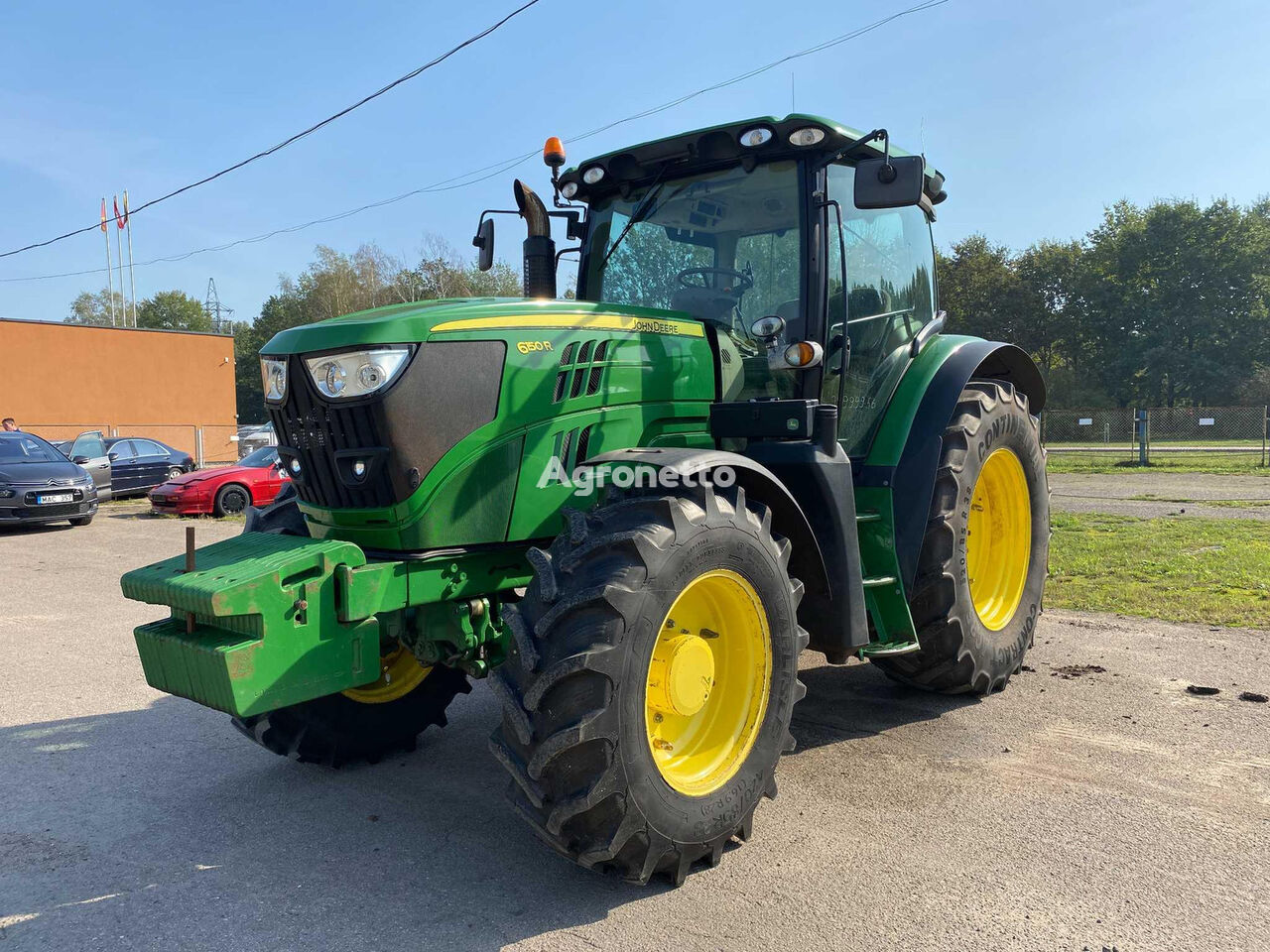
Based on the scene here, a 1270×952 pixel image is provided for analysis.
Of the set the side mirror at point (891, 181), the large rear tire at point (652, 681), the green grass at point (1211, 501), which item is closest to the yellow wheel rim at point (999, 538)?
the side mirror at point (891, 181)

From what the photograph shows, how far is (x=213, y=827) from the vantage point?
3.49 meters

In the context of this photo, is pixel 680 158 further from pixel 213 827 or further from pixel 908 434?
pixel 213 827

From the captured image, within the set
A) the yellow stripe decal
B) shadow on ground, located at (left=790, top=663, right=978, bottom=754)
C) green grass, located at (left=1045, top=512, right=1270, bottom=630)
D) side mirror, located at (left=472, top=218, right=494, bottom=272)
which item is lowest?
shadow on ground, located at (left=790, top=663, right=978, bottom=754)

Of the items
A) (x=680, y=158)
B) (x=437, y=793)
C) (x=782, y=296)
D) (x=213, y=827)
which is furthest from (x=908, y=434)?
(x=213, y=827)

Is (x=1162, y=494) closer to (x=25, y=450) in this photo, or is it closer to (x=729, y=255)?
(x=729, y=255)

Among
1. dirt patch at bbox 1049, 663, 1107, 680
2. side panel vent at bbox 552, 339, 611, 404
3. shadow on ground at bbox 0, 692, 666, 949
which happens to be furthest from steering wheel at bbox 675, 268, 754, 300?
dirt patch at bbox 1049, 663, 1107, 680

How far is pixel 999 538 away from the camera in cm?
536

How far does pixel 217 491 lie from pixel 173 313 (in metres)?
76.0

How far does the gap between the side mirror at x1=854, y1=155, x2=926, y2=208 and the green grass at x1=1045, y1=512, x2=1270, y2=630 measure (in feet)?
14.2

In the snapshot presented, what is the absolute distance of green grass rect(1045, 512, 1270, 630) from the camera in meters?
6.58

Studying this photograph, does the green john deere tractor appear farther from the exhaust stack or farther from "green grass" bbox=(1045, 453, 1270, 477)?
"green grass" bbox=(1045, 453, 1270, 477)

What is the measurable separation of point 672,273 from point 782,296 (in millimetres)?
541

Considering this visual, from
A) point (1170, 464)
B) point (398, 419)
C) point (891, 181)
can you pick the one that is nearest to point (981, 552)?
point (891, 181)

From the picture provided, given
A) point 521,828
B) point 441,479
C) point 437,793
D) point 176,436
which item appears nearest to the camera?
point 441,479
